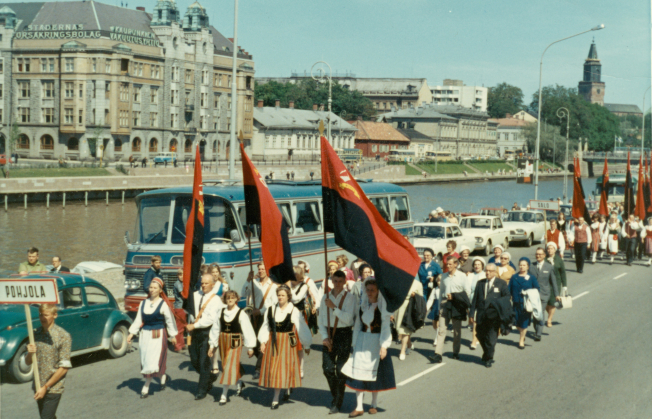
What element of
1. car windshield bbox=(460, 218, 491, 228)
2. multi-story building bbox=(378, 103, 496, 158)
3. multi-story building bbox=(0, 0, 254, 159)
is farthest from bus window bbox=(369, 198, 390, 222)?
multi-story building bbox=(378, 103, 496, 158)

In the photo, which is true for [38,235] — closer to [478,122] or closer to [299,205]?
[299,205]

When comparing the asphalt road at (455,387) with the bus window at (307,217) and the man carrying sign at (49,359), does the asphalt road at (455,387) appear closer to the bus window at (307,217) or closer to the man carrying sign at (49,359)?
the man carrying sign at (49,359)

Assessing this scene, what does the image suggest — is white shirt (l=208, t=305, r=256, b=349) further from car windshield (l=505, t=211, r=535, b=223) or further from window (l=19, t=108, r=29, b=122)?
window (l=19, t=108, r=29, b=122)

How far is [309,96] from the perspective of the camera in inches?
5891

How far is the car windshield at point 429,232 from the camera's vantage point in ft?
91.9

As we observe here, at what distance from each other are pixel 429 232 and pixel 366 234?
60.9 feet

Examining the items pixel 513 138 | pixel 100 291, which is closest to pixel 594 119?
pixel 513 138

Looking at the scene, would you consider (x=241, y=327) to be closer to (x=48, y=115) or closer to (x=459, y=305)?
(x=459, y=305)

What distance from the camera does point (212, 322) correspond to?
35.4 ft

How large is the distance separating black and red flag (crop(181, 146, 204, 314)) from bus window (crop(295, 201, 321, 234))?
7307mm

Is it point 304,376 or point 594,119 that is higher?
point 594,119

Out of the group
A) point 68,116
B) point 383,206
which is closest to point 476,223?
point 383,206

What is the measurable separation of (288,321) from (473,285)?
479 cm

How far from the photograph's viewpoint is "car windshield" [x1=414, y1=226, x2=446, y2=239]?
28.0 meters
